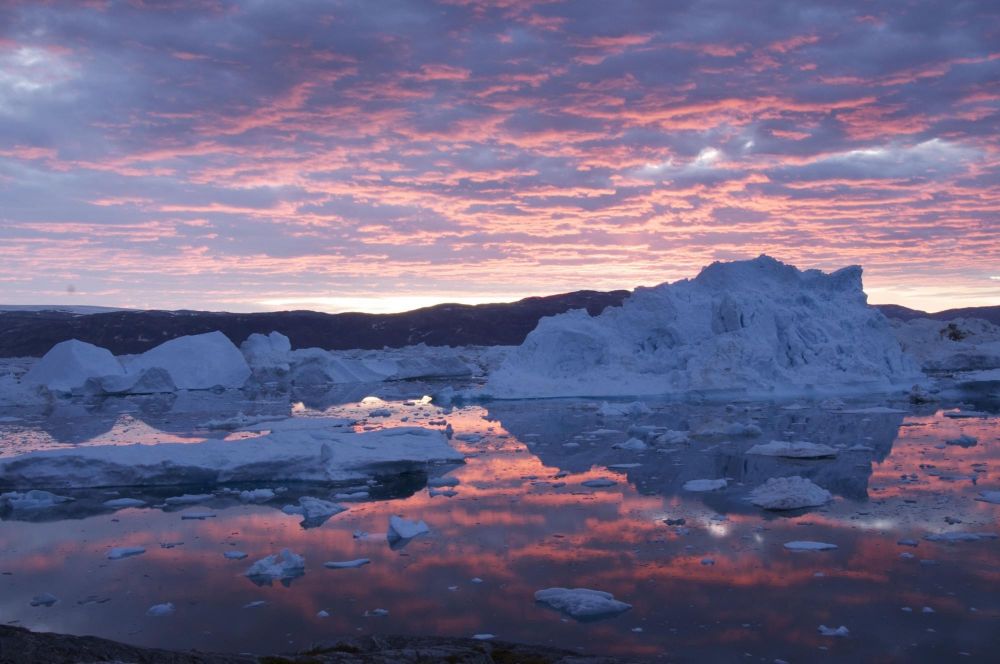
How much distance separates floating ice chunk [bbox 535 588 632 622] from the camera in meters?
4.41

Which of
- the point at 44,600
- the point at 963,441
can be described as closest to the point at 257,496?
the point at 44,600

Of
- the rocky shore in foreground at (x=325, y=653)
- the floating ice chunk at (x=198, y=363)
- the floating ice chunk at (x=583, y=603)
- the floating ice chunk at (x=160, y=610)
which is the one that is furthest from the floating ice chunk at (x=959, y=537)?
the floating ice chunk at (x=198, y=363)

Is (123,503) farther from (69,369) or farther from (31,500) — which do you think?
(69,369)

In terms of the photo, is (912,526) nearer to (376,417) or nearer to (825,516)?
(825,516)

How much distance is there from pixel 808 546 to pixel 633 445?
485 cm

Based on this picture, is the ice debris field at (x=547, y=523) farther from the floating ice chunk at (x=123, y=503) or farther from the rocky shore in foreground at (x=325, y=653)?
the rocky shore in foreground at (x=325, y=653)

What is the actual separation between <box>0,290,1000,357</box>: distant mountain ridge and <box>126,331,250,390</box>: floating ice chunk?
2732 centimetres

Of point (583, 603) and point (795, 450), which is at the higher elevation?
point (795, 450)

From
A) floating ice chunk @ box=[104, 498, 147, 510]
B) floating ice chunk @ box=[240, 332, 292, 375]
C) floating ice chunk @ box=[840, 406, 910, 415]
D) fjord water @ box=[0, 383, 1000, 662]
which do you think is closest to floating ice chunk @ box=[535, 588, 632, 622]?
fjord water @ box=[0, 383, 1000, 662]

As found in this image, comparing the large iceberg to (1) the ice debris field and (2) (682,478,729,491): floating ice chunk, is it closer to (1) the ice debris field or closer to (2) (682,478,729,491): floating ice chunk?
(1) the ice debris field

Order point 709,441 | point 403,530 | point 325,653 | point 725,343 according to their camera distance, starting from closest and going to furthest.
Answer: point 325,653
point 403,530
point 709,441
point 725,343

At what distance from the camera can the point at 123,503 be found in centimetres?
769

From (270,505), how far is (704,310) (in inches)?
545

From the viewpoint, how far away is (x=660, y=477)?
330 inches
